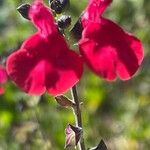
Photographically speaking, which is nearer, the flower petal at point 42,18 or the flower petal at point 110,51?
the flower petal at point 110,51

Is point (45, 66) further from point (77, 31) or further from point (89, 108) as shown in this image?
point (89, 108)

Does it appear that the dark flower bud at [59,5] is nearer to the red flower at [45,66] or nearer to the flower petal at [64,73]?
the red flower at [45,66]

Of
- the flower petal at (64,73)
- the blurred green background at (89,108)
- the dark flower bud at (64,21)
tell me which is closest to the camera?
the flower petal at (64,73)

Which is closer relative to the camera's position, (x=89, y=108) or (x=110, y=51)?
(x=110, y=51)

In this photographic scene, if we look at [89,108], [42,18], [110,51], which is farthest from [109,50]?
[89,108]

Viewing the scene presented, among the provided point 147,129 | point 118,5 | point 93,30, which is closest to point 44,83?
point 93,30

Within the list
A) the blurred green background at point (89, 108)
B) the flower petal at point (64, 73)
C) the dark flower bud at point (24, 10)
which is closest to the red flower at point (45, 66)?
the flower petal at point (64, 73)

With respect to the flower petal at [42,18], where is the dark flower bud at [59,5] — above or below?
above

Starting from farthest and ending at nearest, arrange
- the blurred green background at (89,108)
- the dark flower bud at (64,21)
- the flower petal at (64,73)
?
the blurred green background at (89,108)
the dark flower bud at (64,21)
the flower petal at (64,73)

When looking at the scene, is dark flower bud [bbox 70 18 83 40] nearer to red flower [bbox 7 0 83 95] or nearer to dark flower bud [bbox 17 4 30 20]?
red flower [bbox 7 0 83 95]
